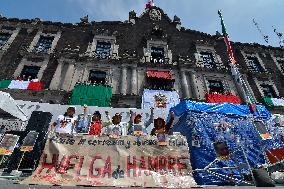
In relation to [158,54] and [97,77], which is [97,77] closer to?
[97,77]

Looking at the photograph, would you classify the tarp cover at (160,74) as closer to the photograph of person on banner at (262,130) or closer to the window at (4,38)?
the window at (4,38)

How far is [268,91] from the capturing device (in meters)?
26.3

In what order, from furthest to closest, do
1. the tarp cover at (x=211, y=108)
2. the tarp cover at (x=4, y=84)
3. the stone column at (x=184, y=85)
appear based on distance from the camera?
the stone column at (x=184, y=85) < the tarp cover at (x=4, y=84) < the tarp cover at (x=211, y=108)

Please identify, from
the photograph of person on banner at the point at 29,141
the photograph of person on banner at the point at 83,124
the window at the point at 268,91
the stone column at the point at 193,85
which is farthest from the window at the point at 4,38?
the window at the point at 268,91

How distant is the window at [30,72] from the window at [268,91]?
2005 centimetres

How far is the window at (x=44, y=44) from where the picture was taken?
25.5 metres

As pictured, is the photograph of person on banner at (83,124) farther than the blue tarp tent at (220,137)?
Yes

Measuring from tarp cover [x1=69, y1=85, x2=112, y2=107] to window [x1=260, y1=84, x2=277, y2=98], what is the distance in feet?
46.2

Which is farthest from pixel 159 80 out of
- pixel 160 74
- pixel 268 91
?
pixel 268 91

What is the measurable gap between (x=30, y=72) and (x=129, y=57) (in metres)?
8.41

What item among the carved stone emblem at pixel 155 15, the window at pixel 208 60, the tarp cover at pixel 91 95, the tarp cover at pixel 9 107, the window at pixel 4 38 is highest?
the carved stone emblem at pixel 155 15

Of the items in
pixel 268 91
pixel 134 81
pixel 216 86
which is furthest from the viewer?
pixel 268 91

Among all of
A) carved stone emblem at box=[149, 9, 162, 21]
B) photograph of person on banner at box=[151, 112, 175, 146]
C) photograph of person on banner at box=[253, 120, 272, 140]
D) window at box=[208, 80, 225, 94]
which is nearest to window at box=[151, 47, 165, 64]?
Answer: carved stone emblem at box=[149, 9, 162, 21]

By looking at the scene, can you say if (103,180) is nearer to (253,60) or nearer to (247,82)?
(247,82)
